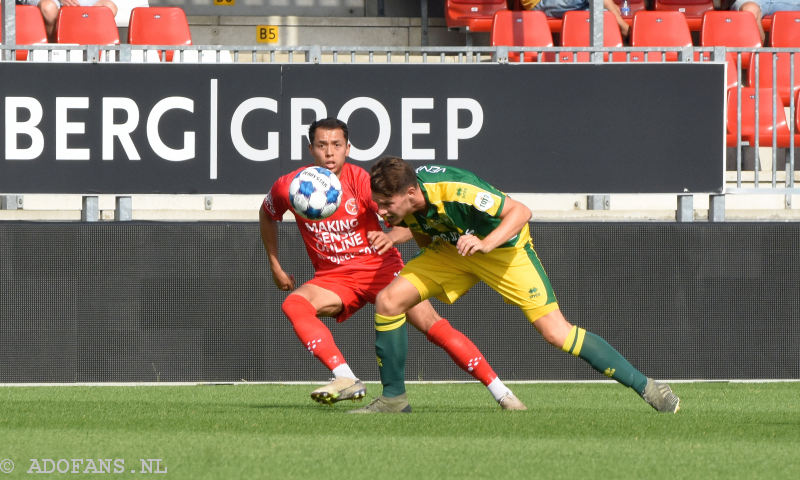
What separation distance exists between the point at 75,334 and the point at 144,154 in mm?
1514

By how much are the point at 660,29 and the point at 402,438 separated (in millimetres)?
9762

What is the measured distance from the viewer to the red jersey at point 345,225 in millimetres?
8391

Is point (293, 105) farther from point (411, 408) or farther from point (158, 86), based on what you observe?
point (411, 408)

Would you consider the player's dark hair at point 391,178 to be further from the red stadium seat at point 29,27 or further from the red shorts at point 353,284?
the red stadium seat at point 29,27

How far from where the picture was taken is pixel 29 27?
1426cm

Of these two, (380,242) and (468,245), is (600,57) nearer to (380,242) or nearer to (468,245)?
(380,242)

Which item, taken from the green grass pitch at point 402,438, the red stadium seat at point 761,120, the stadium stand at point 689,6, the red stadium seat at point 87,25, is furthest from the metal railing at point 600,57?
the stadium stand at point 689,6

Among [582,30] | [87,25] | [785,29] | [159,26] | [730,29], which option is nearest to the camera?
[87,25]

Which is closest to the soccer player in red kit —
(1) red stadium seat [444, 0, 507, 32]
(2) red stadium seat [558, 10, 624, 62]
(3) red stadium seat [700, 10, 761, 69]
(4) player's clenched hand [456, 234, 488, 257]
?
(4) player's clenched hand [456, 234, 488, 257]

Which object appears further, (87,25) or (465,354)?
(87,25)

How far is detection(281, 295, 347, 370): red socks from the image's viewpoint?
8.06 meters

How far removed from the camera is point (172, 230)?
10.6 metres

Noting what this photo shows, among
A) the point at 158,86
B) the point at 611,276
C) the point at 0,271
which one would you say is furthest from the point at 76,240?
the point at 611,276
